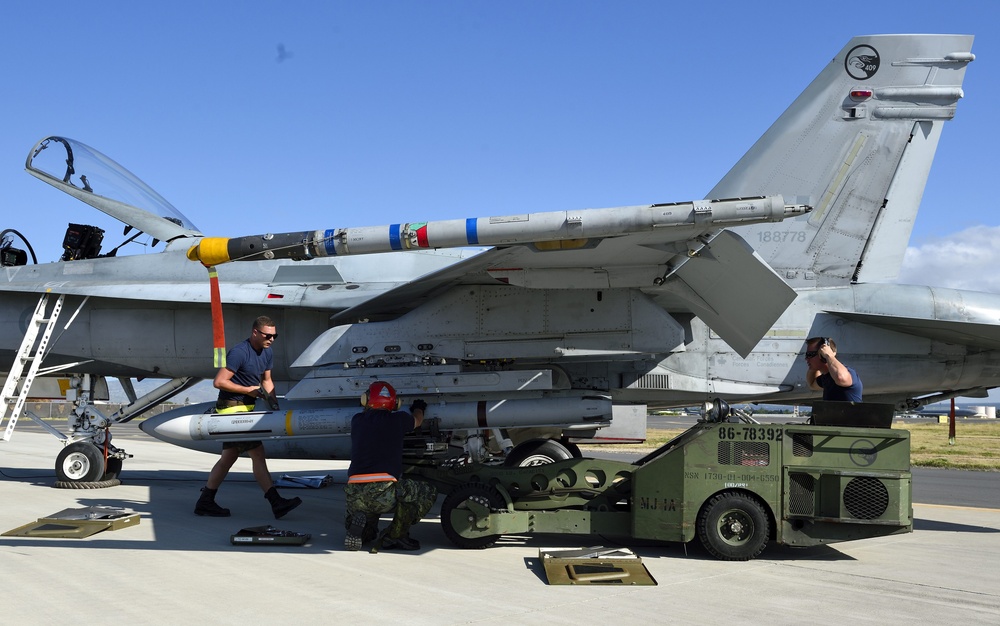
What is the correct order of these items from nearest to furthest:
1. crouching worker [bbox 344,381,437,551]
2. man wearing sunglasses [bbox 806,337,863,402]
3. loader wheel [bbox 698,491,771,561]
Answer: loader wheel [bbox 698,491,771,561] → crouching worker [bbox 344,381,437,551] → man wearing sunglasses [bbox 806,337,863,402]

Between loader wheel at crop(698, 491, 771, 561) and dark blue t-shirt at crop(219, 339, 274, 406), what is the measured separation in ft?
14.1

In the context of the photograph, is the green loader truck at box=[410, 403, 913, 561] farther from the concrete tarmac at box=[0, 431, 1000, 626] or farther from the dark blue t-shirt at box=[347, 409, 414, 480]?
the dark blue t-shirt at box=[347, 409, 414, 480]

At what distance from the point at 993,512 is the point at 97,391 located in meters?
11.3

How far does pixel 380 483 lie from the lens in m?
5.88

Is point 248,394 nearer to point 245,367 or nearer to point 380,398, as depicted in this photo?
point 245,367

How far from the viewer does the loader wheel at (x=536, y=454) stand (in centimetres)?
923

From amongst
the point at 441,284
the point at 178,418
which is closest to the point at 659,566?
the point at 441,284

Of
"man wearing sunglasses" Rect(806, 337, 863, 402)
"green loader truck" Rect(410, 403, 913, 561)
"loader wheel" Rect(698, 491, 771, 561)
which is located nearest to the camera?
"green loader truck" Rect(410, 403, 913, 561)

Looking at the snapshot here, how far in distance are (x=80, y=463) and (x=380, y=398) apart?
17.9 ft

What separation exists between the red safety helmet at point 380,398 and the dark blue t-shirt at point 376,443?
2.2 inches

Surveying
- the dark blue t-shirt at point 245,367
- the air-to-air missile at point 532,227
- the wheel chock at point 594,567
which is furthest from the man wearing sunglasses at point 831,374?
the dark blue t-shirt at point 245,367

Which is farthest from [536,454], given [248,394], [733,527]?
[733,527]

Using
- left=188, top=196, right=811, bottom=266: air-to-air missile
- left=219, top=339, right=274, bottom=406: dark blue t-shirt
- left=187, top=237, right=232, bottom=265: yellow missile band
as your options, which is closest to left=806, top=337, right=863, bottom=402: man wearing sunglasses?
left=188, top=196, right=811, bottom=266: air-to-air missile

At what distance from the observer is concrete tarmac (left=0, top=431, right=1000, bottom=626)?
4.23 metres
